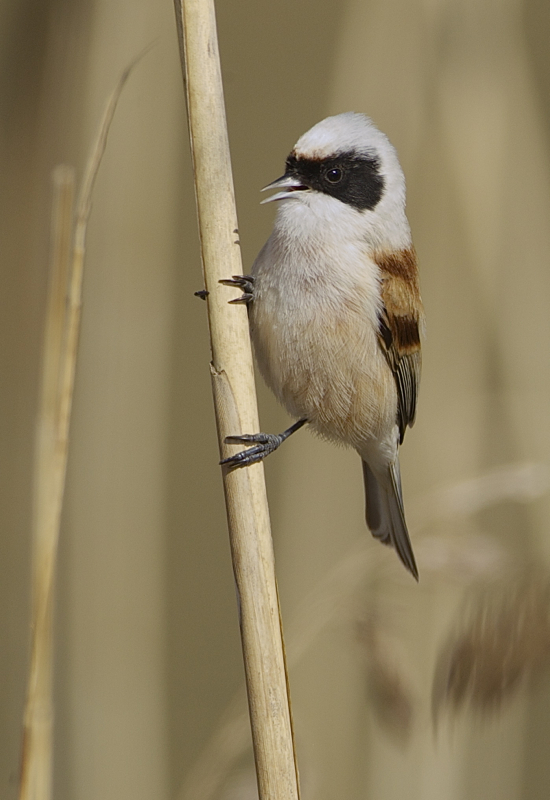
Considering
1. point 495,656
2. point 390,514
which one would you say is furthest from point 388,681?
point 390,514

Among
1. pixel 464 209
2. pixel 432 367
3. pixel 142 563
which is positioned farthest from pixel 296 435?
pixel 464 209

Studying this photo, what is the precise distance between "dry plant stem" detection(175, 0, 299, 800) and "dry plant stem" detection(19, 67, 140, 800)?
16 cm

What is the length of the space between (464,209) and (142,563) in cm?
109

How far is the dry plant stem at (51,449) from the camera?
1.25 metres

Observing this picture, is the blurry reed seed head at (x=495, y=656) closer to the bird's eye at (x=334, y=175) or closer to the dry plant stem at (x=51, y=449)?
the dry plant stem at (x=51, y=449)

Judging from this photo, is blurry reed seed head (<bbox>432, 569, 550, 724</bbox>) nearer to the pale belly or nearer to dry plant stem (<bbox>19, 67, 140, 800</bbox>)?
the pale belly

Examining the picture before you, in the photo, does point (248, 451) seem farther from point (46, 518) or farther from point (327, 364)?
point (327, 364)

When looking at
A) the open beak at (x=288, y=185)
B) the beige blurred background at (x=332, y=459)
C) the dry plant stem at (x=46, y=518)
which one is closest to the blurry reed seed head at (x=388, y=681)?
the beige blurred background at (x=332, y=459)

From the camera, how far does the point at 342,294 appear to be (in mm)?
1651

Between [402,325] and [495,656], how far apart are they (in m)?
0.74

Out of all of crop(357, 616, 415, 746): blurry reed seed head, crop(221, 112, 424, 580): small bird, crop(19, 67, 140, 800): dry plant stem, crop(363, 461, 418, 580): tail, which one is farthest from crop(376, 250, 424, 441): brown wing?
crop(19, 67, 140, 800): dry plant stem

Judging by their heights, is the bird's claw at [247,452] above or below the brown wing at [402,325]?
below

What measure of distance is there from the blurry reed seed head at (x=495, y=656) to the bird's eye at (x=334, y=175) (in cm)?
92

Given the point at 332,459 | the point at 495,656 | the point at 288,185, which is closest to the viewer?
the point at 495,656
